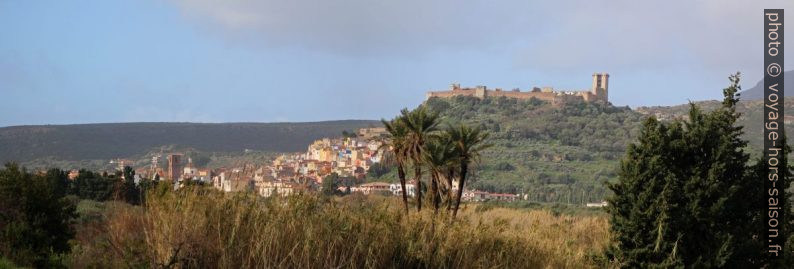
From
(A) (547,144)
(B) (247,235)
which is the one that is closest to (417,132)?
(B) (247,235)

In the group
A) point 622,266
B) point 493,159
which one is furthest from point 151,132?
point 622,266

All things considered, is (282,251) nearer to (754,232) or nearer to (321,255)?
(321,255)

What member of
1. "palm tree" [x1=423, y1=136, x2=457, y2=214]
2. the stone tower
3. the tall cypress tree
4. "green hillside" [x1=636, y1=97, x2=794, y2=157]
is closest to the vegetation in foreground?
the tall cypress tree

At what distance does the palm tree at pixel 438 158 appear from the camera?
28.2 meters

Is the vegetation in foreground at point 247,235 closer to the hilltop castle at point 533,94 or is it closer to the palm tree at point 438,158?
the palm tree at point 438,158

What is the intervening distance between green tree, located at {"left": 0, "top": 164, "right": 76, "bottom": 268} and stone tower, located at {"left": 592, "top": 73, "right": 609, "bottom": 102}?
16118 centimetres

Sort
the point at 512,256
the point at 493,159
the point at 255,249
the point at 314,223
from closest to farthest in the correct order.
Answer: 1. the point at 255,249
2. the point at 314,223
3. the point at 512,256
4. the point at 493,159

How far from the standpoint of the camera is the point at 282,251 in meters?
7.55

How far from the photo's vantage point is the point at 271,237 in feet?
24.0

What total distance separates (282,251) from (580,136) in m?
119

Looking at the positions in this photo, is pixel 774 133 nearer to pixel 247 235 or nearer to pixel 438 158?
pixel 247 235

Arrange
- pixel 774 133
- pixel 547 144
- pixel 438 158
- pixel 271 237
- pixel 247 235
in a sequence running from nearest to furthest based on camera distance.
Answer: pixel 271 237 < pixel 247 235 < pixel 774 133 < pixel 438 158 < pixel 547 144

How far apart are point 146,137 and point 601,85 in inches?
3585

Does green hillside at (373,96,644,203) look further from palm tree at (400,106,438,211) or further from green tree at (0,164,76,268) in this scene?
green tree at (0,164,76,268)
